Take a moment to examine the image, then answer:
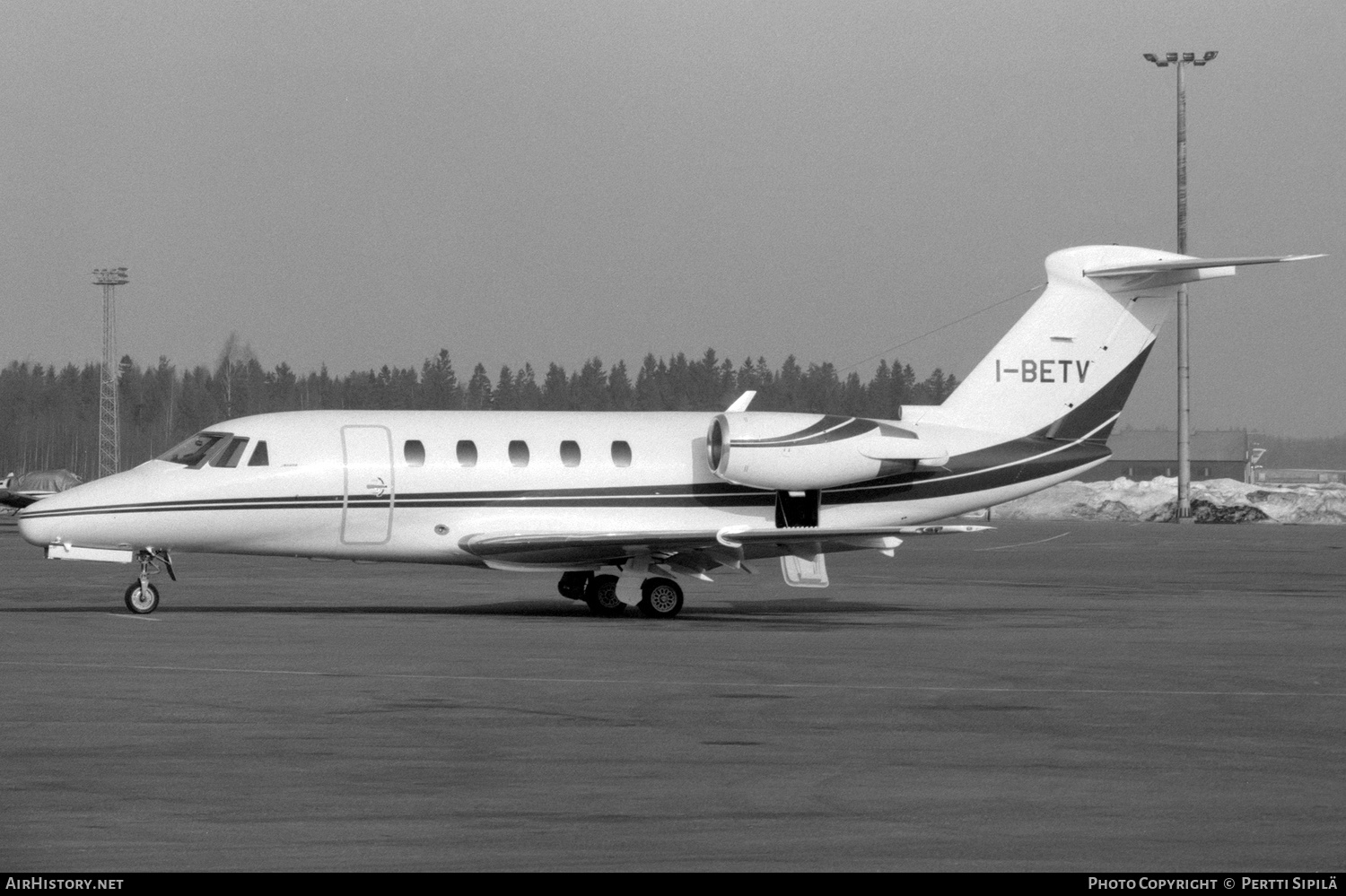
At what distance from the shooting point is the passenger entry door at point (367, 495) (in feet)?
73.6

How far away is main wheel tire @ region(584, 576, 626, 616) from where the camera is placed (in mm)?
23406

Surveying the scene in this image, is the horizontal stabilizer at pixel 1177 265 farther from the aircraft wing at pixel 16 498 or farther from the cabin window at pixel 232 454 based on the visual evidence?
the aircraft wing at pixel 16 498

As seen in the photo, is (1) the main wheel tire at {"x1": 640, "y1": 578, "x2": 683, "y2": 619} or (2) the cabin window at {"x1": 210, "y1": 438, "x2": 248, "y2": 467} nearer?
(2) the cabin window at {"x1": 210, "y1": 438, "x2": 248, "y2": 467}

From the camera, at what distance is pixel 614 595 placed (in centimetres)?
2334

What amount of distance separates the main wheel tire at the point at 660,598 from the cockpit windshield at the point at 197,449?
5875mm

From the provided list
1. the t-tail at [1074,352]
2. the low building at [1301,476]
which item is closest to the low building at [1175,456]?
the low building at [1301,476]

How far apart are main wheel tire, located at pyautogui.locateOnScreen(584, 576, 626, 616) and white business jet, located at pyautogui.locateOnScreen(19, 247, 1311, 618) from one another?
0.02 metres

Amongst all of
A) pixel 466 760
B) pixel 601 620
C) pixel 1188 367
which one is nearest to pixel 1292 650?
pixel 601 620

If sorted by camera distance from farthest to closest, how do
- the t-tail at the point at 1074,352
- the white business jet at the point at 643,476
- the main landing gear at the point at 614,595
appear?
the t-tail at the point at 1074,352 → the main landing gear at the point at 614,595 → the white business jet at the point at 643,476

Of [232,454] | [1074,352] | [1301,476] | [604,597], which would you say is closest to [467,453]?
[604,597]

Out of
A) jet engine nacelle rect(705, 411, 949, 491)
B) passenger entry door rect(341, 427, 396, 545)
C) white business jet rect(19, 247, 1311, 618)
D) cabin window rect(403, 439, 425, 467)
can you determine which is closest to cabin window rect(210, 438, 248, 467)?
white business jet rect(19, 247, 1311, 618)

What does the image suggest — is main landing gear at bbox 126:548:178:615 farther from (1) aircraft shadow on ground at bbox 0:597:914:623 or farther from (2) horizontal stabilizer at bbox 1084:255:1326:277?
(2) horizontal stabilizer at bbox 1084:255:1326:277

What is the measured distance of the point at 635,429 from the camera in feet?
78.2

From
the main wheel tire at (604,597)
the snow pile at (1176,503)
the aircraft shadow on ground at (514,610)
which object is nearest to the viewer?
the aircraft shadow on ground at (514,610)
